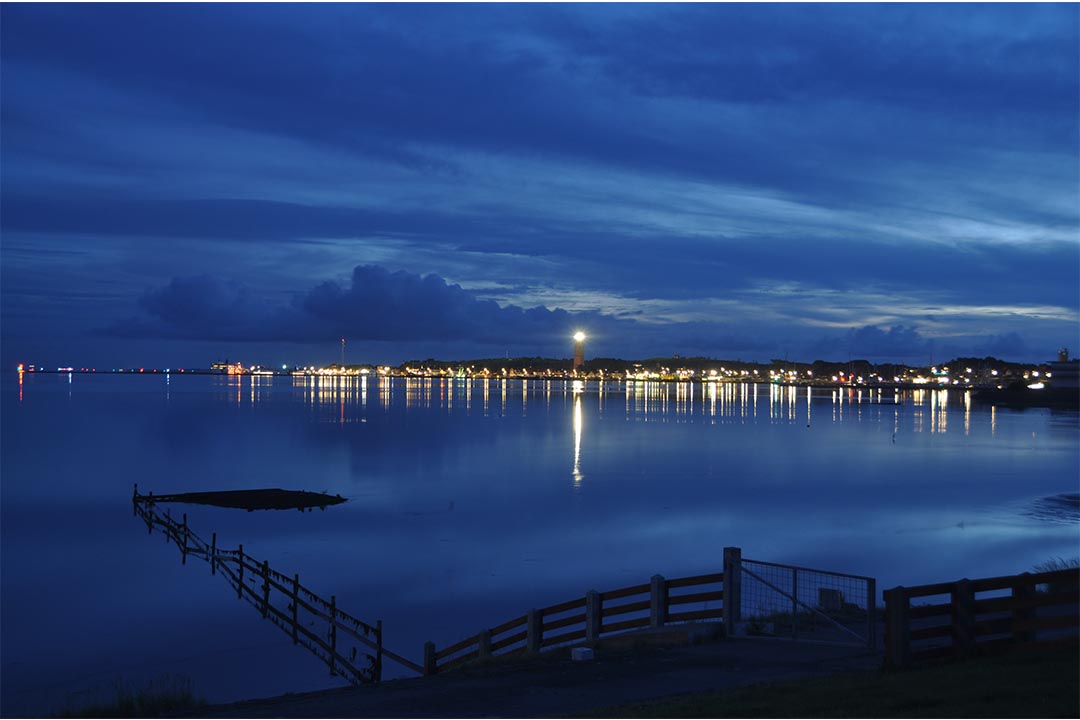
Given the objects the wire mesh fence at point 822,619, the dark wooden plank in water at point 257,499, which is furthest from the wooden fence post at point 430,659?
the dark wooden plank in water at point 257,499

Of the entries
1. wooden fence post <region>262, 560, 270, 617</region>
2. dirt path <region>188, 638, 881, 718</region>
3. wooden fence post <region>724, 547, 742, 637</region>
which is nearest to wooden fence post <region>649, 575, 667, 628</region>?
dirt path <region>188, 638, 881, 718</region>

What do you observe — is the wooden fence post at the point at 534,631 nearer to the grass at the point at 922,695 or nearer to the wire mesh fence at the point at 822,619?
the wire mesh fence at the point at 822,619

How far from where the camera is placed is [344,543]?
3969cm

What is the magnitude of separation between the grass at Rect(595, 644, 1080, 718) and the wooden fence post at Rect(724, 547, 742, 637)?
383cm

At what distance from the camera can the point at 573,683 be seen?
48.5ft

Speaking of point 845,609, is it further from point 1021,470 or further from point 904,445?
point 904,445

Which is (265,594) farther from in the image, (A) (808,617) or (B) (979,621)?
(B) (979,621)

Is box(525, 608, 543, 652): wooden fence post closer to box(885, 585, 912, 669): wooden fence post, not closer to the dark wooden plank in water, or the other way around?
box(885, 585, 912, 669): wooden fence post

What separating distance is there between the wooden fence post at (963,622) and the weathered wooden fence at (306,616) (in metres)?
12.0

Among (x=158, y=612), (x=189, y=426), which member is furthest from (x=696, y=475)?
(x=189, y=426)

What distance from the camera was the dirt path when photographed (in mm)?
13688

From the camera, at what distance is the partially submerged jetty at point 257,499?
4978 cm

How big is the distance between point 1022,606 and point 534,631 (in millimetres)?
8767

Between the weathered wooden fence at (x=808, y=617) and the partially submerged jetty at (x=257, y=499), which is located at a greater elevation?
the weathered wooden fence at (x=808, y=617)
